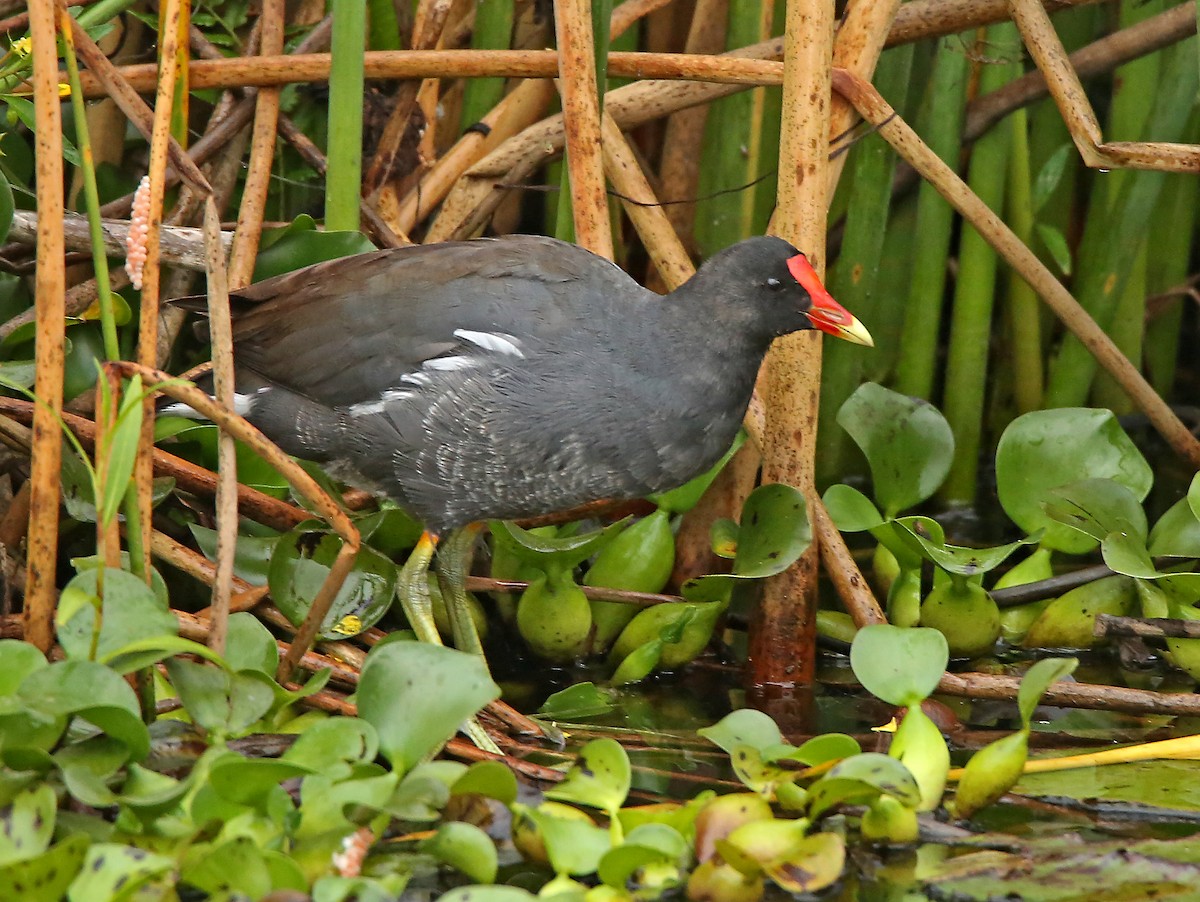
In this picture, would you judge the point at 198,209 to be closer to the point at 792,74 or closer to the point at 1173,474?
the point at 792,74

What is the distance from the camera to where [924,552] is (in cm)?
278

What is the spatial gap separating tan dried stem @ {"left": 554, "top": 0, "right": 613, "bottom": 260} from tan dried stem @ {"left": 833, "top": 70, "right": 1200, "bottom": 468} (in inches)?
18.4

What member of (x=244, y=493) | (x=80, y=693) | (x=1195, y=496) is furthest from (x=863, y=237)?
(x=80, y=693)

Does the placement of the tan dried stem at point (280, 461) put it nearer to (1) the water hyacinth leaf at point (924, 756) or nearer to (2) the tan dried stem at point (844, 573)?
(1) the water hyacinth leaf at point (924, 756)

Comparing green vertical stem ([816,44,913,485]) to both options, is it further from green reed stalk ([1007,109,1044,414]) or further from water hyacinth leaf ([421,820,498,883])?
water hyacinth leaf ([421,820,498,883])

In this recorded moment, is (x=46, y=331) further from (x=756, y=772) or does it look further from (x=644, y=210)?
(x=644, y=210)

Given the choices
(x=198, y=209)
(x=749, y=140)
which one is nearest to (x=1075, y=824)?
(x=749, y=140)

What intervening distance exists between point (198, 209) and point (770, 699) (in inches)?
64.9

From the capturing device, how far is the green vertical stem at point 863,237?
2998 mm

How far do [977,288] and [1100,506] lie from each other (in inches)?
31.1

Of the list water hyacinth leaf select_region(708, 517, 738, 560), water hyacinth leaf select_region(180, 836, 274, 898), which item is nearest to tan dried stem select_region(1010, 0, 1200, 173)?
water hyacinth leaf select_region(708, 517, 738, 560)

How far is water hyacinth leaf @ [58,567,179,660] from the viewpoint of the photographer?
190 cm

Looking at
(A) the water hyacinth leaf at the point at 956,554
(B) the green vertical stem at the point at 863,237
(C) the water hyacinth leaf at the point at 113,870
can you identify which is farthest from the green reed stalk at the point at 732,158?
(C) the water hyacinth leaf at the point at 113,870

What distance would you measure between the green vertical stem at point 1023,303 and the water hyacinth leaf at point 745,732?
1710 millimetres
